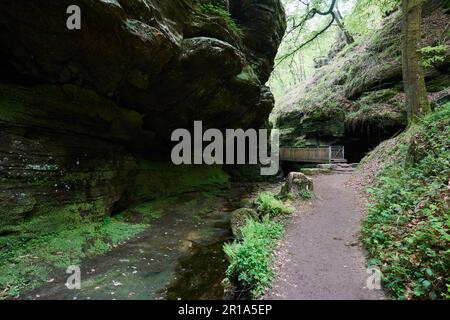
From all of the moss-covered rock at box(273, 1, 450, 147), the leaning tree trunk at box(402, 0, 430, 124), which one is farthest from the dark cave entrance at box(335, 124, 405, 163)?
the leaning tree trunk at box(402, 0, 430, 124)

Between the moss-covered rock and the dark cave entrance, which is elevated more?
the moss-covered rock

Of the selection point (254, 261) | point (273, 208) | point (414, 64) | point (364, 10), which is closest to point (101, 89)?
point (273, 208)

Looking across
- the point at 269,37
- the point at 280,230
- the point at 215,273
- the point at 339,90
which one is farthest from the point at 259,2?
the point at 215,273

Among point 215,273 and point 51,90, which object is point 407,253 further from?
point 51,90

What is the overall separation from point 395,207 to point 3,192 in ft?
31.3

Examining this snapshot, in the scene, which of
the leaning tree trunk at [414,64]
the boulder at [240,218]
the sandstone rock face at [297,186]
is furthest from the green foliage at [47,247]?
the leaning tree trunk at [414,64]

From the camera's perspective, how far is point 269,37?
14.8 metres

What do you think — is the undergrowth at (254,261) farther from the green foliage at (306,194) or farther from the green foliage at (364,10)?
the green foliage at (364,10)

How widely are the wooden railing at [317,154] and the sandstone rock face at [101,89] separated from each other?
8.18m

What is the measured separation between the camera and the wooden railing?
17.7 m

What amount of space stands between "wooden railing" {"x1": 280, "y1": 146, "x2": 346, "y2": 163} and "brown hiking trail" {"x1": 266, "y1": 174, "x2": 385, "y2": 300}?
9.00 meters

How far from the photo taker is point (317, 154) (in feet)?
60.9

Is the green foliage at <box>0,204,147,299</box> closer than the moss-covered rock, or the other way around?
the green foliage at <box>0,204,147,299</box>

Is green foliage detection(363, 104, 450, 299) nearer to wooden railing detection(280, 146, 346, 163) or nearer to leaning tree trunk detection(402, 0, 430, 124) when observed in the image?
leaning tree trunk detection(402, 0, 430, 124)
